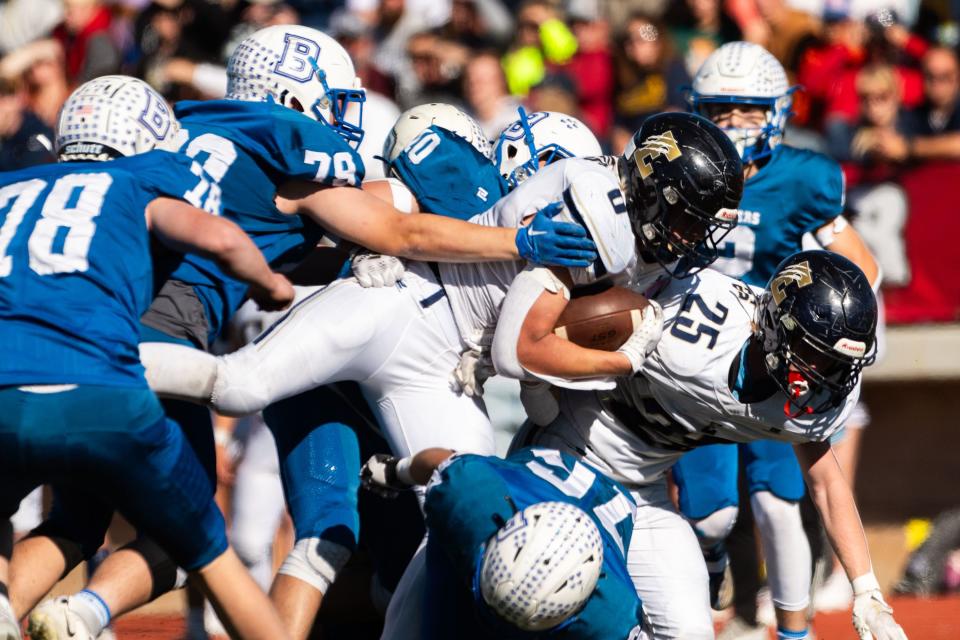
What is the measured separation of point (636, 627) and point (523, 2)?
19.9 feet

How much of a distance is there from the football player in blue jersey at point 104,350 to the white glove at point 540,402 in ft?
2.65

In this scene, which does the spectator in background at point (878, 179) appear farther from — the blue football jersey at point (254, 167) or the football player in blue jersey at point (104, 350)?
the football player in blue jersey at point (104, 350)

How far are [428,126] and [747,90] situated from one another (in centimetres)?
142

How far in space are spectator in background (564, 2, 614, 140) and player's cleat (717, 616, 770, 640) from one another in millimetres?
3386

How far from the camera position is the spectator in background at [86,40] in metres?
8.79

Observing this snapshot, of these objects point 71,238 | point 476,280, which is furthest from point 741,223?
point 71,238

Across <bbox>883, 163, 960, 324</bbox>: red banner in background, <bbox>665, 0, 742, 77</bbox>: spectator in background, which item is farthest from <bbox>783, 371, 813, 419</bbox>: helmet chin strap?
<bbox>665, 0, 742, 77</bbox>: spectator in background

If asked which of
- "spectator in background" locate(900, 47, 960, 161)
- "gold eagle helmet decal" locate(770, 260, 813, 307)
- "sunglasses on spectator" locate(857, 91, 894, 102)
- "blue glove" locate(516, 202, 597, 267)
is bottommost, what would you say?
"spectator in background" locate(900, 47, 960, 161)

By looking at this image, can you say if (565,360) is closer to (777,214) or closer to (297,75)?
(297,75)

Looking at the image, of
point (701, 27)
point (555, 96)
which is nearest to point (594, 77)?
point (555, 96)

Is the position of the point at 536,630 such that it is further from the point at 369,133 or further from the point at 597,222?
the point at 369,133

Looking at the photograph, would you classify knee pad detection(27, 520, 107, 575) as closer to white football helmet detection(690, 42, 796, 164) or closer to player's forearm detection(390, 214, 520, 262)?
player's forearm detection(390, 214, 520, 262)

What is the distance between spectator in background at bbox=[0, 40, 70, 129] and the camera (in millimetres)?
8422

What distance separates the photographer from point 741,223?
5.48 meters
